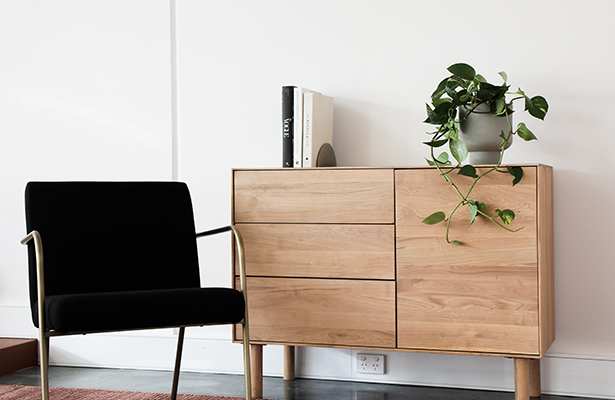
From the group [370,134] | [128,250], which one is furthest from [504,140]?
[128,250]

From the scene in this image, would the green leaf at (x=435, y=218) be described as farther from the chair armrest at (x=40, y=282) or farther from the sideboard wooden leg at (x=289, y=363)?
the chair armrest at (x=40, y=282)

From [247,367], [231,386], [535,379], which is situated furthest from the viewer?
[231,386]

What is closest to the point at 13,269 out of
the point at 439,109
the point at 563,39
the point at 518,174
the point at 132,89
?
the point at 132,89

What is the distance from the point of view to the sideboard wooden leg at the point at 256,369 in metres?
2.43

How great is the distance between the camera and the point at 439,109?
219 centimetres

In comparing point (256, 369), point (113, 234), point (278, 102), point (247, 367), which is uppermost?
point (278, 102)

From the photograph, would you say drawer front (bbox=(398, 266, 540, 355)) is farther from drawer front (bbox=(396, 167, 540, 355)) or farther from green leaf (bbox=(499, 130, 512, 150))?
green leaf (bbox=(499, 130, 512, 150))

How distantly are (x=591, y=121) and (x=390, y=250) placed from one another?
0.99 metres

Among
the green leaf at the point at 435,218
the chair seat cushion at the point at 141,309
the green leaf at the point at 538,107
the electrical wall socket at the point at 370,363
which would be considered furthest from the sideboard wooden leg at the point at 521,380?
the chair seat cushion at the point at 141,309

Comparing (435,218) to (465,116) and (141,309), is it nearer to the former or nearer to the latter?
(465,116)

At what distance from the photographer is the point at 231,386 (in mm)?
2650

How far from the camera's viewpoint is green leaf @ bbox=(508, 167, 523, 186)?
2.08 meters

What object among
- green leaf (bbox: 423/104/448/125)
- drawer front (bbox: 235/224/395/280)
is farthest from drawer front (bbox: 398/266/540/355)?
green leaf (bbox: 423/104/448/125)

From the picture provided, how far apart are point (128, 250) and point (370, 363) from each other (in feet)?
3.76
